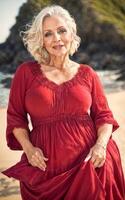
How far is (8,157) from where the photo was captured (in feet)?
20.4

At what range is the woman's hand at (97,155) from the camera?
112 inches

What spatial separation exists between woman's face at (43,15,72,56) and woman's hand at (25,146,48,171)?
1.81 feet

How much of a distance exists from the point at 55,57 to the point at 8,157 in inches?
132

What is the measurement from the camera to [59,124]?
115 inches

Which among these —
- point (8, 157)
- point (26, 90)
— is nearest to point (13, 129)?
point (26, 90)

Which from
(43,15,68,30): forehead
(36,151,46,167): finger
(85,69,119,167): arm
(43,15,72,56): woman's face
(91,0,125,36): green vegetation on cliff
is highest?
(91,0,125,36): green vegetation on cliff

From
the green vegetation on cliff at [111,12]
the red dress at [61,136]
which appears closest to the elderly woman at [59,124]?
the red dress at [61,136]

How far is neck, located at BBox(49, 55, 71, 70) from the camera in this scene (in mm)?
3053

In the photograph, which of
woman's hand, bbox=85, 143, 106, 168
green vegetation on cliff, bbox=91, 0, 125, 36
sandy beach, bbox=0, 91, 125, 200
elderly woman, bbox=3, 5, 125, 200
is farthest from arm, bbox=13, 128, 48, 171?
green vegetation on cliff, bbox=91, 0, 125, 36

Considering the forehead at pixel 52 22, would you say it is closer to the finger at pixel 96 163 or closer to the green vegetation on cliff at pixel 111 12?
the finger at pixel 96 163

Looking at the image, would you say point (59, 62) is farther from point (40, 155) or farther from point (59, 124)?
point (40, 155)

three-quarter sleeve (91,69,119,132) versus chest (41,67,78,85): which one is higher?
chest (41,67,78,85)

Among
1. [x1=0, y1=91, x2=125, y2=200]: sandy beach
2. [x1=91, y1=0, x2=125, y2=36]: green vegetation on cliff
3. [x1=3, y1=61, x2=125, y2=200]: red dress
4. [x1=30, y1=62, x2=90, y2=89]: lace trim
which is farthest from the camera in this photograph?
[x1=91, y1=0, x2=125, y2=36]: green vegetation on cliff

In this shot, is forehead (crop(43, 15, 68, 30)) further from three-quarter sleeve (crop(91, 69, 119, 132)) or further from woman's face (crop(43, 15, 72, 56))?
three-quarter sleeve (crop(91, 69, 119, 132))
